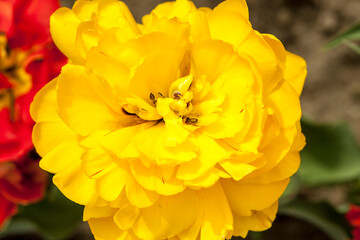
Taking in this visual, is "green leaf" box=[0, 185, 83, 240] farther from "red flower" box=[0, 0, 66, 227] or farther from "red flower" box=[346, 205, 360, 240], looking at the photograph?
"red flower" box=[346, 205, 360, 240]

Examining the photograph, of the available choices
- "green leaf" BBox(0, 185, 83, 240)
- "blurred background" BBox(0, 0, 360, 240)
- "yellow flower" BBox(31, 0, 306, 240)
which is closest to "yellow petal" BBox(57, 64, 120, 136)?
"yellow flower" BBox(31, 0, 306, 240)

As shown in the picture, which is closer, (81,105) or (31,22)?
(81,105)

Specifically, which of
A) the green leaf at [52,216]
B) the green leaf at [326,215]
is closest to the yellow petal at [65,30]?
the green leaf at [52,216]

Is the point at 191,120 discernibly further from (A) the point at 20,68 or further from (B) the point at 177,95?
(A) the point at 20,68

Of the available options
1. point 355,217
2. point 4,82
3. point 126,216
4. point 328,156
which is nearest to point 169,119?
point 126,216

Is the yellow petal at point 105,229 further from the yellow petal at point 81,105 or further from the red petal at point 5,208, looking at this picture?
the red petal at point 5,208
